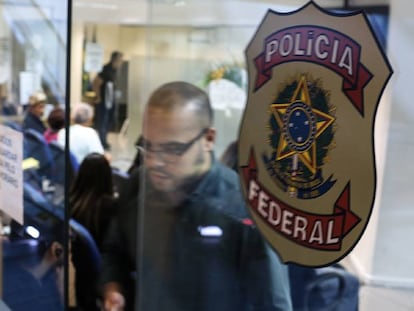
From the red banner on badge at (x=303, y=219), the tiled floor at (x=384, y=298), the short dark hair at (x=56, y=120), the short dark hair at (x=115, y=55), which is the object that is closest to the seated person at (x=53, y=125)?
the short dark hair at (x=56, y=120)

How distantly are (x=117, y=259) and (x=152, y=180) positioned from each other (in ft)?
1.28

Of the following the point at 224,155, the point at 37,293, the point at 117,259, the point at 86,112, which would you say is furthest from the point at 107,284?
the point at 86,112

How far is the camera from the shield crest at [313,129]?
128 centimetres

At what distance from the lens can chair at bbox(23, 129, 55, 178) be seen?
246 centimetres

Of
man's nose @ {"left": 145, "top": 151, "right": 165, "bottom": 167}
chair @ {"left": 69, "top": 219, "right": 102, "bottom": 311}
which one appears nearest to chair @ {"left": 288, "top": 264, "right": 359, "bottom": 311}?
man's nose @ {"left": 145, "top": 151, "right": 165, "bottom": 167}

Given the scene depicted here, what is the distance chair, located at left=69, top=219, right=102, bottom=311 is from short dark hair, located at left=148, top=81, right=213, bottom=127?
83 centimetres

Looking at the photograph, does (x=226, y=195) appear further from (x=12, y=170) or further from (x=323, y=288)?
(x=12, y=170)

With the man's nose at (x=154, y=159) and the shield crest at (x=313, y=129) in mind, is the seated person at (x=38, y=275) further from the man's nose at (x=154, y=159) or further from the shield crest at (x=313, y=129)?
the shield crest at (x=313, y=129)

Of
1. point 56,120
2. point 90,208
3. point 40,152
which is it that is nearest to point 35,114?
point 56,120

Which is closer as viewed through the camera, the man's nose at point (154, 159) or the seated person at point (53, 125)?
the man's nose at point (154, 159)

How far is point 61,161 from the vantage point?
247cm

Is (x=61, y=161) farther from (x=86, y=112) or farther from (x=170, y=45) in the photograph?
(x=86, y=112)

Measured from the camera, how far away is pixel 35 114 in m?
3.11

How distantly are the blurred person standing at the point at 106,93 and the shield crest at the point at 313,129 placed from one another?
212 cm
